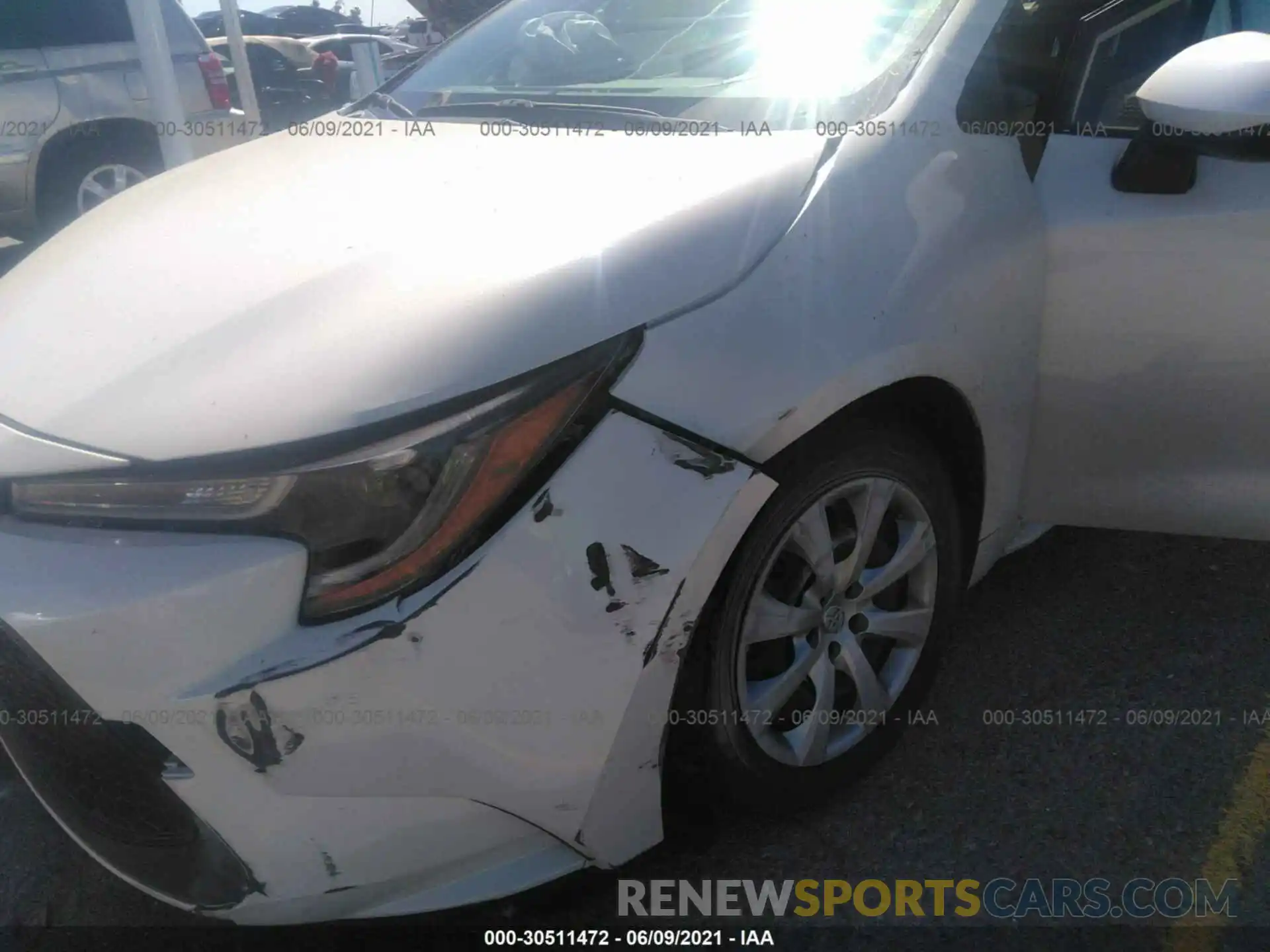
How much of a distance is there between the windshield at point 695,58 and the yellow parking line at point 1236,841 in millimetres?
1500

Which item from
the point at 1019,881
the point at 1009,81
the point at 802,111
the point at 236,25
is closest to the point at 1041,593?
the point at 1019,881

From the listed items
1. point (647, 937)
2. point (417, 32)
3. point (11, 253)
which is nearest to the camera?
point (647, 937)

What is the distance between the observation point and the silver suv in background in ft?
18.2

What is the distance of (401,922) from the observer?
1.46m

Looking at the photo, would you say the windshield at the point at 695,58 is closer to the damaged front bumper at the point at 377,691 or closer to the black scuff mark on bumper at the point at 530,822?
the damaged front bumper at the point at 377,691

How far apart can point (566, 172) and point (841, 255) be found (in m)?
0.50

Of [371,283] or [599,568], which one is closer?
[599,568]

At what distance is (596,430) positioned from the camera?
137cm

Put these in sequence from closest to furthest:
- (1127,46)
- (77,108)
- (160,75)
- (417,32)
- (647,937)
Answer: (647,937)
(1127,46)
(160,75)
(77,108)
(417,32)

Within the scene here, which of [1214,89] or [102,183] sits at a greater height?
[1214,89]

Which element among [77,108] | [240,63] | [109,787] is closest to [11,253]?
[77,108]

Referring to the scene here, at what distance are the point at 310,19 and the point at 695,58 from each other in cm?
2379

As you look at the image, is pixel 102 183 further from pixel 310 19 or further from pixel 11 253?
pixel 310 19

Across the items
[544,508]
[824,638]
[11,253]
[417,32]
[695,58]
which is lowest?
[11,253]
